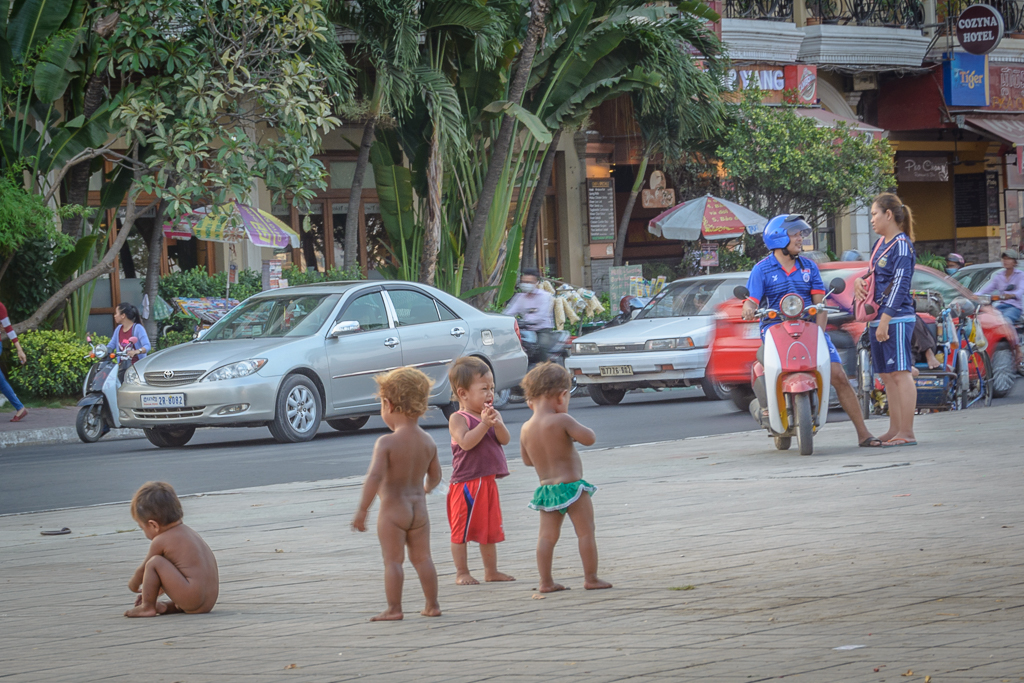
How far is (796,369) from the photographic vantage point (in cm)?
1123

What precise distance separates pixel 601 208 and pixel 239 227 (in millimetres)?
11087

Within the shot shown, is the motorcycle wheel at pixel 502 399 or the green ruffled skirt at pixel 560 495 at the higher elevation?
the green ruffled skirt at pixel 560 495

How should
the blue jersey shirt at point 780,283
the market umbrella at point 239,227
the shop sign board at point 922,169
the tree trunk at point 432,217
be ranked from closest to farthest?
1. the blue jersey shirt at point 780,283
2. the market umbrella at point 239,227
3. the tree trunk at point 432,217
4. the shop sign board at point 922,169

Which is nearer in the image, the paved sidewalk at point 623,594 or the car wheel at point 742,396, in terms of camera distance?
the paved sidewalk at point 623,594

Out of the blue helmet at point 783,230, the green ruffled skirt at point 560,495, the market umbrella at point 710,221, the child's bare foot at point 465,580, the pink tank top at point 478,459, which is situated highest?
the market umbrella at point 710,221

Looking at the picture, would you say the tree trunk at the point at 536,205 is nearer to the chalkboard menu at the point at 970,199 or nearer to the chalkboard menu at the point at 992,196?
the chalkboard menu at the point at 970,199

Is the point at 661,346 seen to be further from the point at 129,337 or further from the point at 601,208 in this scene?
the point at 601,208

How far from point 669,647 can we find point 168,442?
36.3 feet

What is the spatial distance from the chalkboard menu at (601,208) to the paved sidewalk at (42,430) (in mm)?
14417

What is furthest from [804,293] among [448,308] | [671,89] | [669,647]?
[671,89]

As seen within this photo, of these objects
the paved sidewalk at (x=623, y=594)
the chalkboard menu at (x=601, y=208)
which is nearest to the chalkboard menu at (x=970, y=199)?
the chalkboard menu at (x=601, y=208)

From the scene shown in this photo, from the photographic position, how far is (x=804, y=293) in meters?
11.4

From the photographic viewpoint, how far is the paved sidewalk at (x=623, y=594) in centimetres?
471

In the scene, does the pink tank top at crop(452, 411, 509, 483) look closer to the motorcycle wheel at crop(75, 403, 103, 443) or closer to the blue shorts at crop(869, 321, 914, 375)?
the blue shorts at crop(869, 321, 914, 375)
